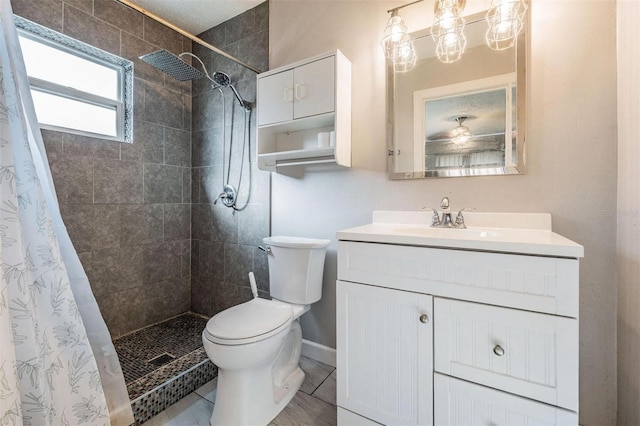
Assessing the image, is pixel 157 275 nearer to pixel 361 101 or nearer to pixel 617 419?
pixel 361 101

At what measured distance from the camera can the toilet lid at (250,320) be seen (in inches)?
49.1

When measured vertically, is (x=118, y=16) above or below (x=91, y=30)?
above

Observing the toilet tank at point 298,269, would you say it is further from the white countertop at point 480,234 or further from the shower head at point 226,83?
the shower head at point 226,83

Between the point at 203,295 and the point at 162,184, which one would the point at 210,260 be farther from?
the point at 162,184

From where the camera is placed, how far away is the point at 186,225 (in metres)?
2.49

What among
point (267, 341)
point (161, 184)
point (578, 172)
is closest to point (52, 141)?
point (161, 184)

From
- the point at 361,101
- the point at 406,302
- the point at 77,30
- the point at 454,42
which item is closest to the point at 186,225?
the point at 77,30

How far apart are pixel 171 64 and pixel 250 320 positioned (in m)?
1.72

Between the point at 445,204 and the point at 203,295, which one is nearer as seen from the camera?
the point at 445,204

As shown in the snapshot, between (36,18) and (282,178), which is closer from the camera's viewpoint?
(36,18)

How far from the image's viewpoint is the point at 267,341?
1.30m

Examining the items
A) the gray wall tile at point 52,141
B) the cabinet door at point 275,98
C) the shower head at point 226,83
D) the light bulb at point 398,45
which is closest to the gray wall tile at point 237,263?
the cabinet door at point 275,98

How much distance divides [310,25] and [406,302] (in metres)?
1.84

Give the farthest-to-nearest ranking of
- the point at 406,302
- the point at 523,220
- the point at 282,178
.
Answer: the point at 282,178 < the point at 523,220 < the point at 406,302
